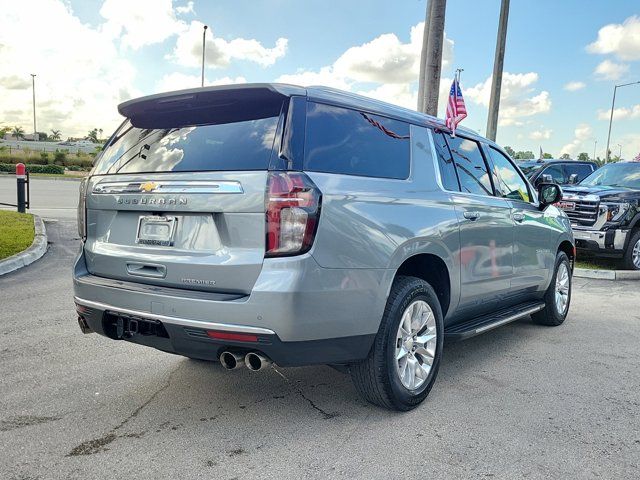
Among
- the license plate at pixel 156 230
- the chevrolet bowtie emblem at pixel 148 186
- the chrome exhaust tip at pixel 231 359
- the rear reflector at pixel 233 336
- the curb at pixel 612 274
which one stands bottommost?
the curb at pixel 612 274

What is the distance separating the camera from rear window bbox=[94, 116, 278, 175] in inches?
122

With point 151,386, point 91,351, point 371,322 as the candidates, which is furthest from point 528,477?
point 91,351

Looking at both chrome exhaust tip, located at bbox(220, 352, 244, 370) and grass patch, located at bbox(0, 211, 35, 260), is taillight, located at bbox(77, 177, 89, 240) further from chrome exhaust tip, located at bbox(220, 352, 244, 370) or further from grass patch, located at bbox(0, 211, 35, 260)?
grass patch, located at bbox(0, 211, 35, 260)

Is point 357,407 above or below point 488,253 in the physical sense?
below

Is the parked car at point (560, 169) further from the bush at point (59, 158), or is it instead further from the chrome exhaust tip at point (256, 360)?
the bush at point (59, 158)

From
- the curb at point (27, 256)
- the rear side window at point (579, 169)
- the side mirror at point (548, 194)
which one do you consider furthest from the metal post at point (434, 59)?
the curb at point (27, 256)

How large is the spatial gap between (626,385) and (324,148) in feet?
9.68

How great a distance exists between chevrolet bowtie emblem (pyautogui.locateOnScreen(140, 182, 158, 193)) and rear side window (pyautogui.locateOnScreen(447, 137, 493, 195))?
7.48 ft

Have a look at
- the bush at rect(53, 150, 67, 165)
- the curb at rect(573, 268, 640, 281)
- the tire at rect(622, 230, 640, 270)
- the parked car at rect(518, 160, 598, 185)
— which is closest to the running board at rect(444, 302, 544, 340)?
the curb at rect(573, 268, 640, 281)

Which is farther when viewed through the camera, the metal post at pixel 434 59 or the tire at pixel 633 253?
the metal post at pixel 434 59

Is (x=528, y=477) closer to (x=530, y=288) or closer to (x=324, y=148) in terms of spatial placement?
(x=324, y=148)

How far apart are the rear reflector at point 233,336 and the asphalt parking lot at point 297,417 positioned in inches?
24.2

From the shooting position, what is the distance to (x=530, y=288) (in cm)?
543

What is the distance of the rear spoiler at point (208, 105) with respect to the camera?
3150 millimetres
